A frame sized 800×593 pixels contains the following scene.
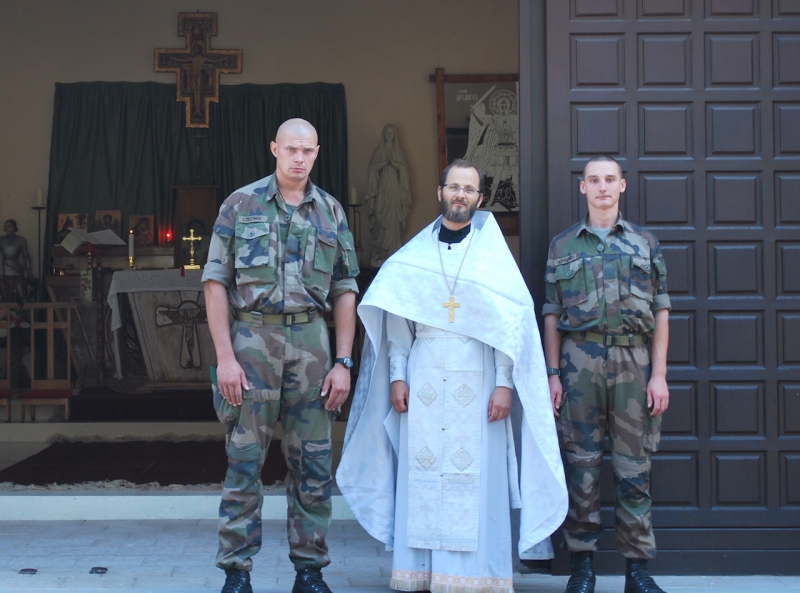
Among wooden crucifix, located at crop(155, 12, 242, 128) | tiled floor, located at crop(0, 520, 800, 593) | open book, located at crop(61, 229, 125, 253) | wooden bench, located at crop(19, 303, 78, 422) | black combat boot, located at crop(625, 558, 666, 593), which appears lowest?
tiled floor, located at crop(0, 520, 800, 593)

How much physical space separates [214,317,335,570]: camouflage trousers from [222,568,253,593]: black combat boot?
0.13 feet

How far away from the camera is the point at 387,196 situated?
10133 millimetres

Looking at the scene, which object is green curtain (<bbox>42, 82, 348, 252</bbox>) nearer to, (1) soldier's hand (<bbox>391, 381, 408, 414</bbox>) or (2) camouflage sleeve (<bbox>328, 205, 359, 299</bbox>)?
(2) camouflage sleeve (<bbox>328, 205, 359, 299</bbox>)

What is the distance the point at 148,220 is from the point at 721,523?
7.60 m

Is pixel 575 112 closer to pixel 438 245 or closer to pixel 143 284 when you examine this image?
pixel 438 245

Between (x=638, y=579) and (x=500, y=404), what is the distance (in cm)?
90

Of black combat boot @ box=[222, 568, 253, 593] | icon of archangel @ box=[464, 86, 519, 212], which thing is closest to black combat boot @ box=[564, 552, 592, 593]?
black combat boot @ box=[222, 568, 253, 593]

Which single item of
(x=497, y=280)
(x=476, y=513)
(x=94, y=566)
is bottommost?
(x=94, y=566)

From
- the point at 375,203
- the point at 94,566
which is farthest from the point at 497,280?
the point at 375,203

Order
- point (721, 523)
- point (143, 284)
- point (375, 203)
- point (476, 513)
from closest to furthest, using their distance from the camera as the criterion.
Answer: point (476, 513), point (721, 523), point (143, 284), point (375, 203)

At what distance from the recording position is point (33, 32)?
10547 millimetres

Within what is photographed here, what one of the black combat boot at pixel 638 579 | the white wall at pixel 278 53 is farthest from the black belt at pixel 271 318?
the white wall at pixel 278 53

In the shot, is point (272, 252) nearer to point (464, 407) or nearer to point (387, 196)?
point (464, 407)

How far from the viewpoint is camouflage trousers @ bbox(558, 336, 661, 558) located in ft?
11.9
